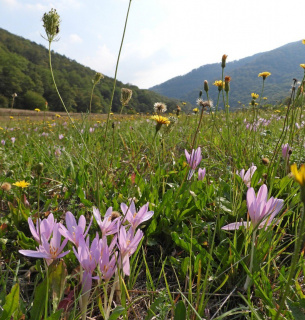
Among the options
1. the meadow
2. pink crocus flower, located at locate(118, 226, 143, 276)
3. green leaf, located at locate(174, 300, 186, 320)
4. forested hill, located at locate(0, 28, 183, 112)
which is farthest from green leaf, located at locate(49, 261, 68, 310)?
forested hill, located at locate(0, 28, 183, 112)

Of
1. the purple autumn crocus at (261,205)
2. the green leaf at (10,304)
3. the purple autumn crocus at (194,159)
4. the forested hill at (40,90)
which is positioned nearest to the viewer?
the green leaf at (10,304)

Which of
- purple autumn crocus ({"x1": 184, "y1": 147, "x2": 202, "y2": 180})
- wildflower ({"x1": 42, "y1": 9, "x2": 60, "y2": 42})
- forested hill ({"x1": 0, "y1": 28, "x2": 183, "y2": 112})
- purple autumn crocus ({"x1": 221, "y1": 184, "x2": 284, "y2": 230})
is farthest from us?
forested hill ({"x1": 0, "y1": 28, "x2": 183, "y2": 112})

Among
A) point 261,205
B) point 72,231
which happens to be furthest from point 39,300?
point 261,205

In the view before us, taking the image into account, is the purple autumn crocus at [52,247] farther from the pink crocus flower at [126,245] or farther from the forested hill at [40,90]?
the forested hill at [40,90]

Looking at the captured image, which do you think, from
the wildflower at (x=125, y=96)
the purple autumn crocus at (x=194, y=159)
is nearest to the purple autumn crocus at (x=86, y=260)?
the purple autumn crocus at (x=194, y=159)

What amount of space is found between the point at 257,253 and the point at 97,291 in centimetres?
55

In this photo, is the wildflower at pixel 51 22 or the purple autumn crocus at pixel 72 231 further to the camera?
the wildflower at pixel 51 22

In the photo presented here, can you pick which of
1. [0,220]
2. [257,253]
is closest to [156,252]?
[257,253]

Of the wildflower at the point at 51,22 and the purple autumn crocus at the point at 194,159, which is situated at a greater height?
the wildflower at the point at 51,22

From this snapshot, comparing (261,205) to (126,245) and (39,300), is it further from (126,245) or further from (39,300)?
(39,300)

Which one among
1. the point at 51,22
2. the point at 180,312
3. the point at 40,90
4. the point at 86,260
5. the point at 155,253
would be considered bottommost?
the point at 155,253

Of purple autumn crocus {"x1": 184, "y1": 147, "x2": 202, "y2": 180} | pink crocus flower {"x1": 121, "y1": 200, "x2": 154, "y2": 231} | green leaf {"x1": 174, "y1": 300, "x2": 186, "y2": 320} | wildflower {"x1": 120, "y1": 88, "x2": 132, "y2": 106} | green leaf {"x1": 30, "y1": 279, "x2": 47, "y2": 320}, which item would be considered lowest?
green leaf {"x1": 174, "y1": 300, "x2": 186, "y2": 320}

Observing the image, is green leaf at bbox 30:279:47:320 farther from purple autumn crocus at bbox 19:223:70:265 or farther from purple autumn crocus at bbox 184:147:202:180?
purple autumn crocus at bbox 184:147:202:180

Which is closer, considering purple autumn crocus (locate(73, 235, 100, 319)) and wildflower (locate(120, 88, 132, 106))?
purple autumn crocus (locate(73, 235, 100, 319))
